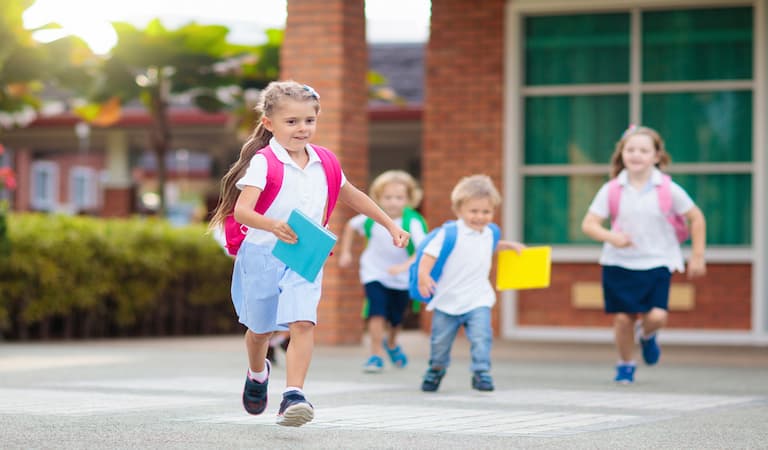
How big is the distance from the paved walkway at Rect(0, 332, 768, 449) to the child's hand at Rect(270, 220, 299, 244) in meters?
0.84

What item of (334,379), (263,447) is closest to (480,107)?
(334,379)

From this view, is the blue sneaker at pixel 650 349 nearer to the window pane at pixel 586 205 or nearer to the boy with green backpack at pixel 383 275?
the boy with green backpack at pixel 383 275

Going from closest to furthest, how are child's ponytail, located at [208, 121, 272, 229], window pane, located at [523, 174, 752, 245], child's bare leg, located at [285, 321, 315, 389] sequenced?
child's bare leg, located at [285, 321, 315, 389], child's ponytail, located at [208, 121, 272, 229], window pane, located at [523, 174, 752, 245]

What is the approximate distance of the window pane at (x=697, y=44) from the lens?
13.8 m

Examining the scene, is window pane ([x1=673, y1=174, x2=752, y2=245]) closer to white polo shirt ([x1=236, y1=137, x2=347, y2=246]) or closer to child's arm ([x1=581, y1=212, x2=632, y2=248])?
child's arm ([x1=581, y1=212, x2=632, y2=248])

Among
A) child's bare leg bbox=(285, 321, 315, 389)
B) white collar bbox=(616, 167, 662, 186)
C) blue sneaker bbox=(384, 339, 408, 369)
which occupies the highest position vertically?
white collar bbox=(616, 167, 662, 186)

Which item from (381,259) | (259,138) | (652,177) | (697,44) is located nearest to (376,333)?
(381,259)

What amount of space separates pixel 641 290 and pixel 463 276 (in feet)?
4.43

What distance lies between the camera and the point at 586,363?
37.6 feet

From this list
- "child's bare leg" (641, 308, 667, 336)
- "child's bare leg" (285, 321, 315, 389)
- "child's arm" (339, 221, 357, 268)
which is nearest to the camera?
"child's bare leg" (285, 321, 315, 389)

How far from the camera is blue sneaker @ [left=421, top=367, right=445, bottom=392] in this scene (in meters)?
8.68

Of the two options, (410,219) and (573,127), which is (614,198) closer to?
(410,219)

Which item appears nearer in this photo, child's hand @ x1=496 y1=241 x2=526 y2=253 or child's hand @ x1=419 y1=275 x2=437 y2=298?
child's hand @ x1=419 y1=275 x2=437 y2=298

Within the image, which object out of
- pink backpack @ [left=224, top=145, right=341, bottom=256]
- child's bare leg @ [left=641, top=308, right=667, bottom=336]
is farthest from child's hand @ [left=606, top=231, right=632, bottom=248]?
pink backpack @ [left=224, top=145, right=341, bottom=256]
